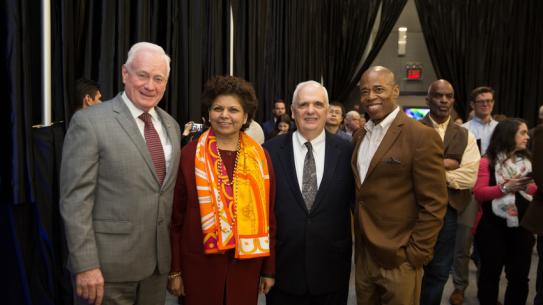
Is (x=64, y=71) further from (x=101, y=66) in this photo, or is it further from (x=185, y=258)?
(x=185, y=258)

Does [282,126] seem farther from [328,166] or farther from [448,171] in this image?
[328,166]

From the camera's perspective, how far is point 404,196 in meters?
1.94

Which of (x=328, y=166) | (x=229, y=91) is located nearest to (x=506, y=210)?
(x=328, y=166)

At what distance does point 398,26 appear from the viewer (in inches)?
391

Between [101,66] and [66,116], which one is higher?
[101,66]

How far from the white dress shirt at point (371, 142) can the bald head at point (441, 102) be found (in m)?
0.79

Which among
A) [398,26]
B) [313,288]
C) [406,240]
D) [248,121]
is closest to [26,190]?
[248,121]

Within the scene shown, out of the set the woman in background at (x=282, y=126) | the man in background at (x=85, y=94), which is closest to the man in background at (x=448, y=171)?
the man in background at (x=85, y=94)

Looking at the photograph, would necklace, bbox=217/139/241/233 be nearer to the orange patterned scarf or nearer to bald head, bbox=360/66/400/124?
the orange patterned scarf

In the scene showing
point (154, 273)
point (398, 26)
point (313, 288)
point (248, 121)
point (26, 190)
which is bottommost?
point (313, 288)

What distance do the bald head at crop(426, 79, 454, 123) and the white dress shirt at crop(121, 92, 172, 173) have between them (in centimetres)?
172

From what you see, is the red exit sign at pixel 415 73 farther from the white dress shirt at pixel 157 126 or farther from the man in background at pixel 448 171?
the white dress shirt at pixel 157 126

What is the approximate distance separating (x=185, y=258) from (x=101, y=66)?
1767mm

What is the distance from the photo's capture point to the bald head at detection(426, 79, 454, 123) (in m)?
2.70
